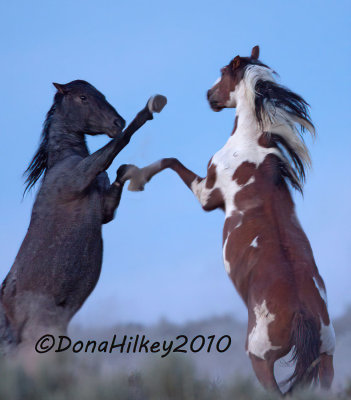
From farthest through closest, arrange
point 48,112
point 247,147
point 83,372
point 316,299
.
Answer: point 48,112
point 247,147
point 316,299
point 83,372

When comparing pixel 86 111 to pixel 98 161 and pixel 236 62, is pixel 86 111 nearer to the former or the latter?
pixel 98 161

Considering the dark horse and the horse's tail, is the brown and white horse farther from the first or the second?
the dark horse

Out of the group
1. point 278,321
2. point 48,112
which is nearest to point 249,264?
point 278,321

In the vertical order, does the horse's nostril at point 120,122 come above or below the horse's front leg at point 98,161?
above

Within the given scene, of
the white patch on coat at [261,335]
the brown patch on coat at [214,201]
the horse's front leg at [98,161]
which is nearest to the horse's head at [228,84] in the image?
the horse's front leg at [98,161]

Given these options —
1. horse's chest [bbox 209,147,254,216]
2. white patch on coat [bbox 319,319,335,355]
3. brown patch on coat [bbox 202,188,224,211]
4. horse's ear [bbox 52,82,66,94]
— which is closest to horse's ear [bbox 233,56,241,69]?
horse's chest [bbox 209,147,254,216]

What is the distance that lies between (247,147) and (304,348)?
263 cm

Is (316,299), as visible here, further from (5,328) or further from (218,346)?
(5,328)

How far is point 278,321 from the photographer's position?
4934 millimetres

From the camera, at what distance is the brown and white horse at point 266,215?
4.92 metres

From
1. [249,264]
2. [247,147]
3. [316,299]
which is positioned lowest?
[316,299]

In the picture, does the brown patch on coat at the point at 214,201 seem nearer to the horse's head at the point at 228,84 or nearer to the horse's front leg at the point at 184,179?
the horse's front leg at the point at 184,179

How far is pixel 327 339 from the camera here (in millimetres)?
5125

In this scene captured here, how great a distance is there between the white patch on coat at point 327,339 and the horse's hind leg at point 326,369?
0.15 feet
